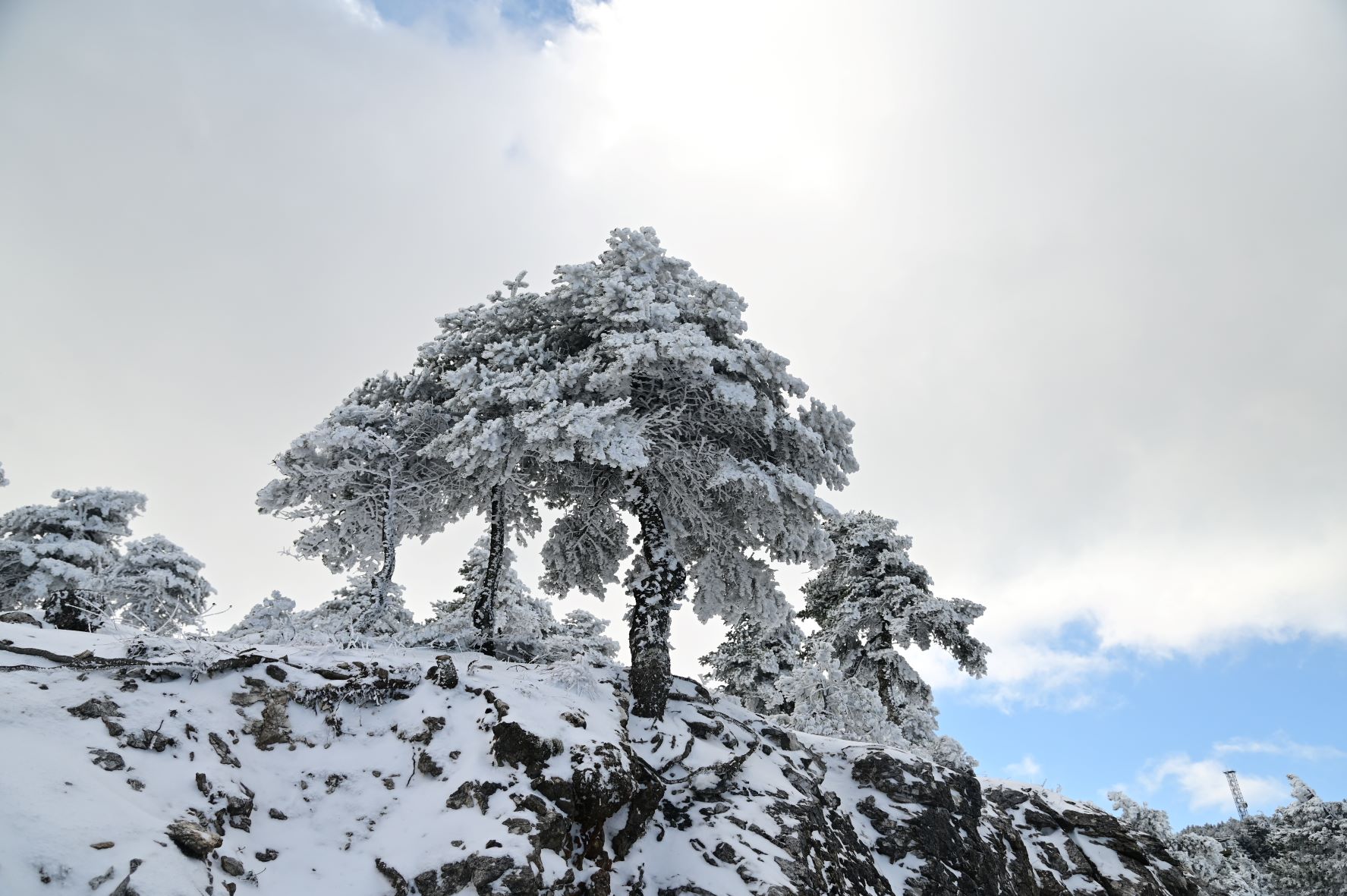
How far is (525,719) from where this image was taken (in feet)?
26.5

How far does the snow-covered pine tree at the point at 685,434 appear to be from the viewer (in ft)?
40.0

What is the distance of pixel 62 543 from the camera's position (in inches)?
816

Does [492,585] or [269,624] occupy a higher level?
[492,585]

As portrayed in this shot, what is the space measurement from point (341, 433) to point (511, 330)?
450 cm

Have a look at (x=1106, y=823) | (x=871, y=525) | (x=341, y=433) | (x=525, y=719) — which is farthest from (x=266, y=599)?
(x=871, y=525)

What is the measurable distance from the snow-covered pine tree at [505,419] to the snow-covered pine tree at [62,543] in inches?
517

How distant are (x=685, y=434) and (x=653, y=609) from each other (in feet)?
12.3

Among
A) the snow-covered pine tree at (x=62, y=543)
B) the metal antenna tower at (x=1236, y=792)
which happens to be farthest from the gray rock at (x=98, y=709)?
the metal antenna tower at (x=1236, y=792)

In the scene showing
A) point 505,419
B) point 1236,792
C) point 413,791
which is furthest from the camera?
point 1236,792

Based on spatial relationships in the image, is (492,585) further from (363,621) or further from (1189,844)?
(1189,844)

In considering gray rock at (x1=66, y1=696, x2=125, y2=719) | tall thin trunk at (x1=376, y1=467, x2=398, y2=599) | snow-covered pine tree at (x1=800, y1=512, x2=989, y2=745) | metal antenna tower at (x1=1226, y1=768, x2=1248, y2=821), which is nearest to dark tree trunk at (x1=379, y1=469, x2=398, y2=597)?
tall thin trunk at (x1=376, y1=467, x2=398, y2=599)

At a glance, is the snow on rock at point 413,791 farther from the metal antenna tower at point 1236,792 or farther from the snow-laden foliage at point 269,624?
the metal antenna tower at point 1236,792

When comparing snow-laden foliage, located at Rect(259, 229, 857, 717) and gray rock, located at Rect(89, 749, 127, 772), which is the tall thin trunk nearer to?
snow-laden foliage, located at Rect(259, 229, 857, 717)

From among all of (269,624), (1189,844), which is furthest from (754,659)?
(269,624)
